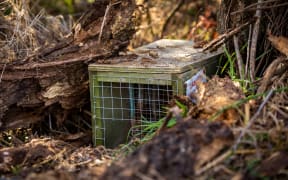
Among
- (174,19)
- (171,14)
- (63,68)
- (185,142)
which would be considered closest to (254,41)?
(63,68)

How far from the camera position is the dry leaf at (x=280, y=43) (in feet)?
9.19

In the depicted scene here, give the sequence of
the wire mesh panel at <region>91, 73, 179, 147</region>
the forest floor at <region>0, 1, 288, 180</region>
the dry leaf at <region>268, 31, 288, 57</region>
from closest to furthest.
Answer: the forest floor at <region>0, 1, 288, 180</region> < the dry leaf at <region>268, 31, 288, 57</region> < the wire mesh panel at <region>91, 73, 179, 147</region>

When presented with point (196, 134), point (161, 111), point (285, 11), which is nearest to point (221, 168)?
point (196, 134)

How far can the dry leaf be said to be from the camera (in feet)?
9.19

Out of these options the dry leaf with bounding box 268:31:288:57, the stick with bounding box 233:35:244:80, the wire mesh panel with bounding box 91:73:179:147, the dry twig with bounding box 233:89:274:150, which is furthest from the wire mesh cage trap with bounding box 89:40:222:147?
the dry twig with bounding box 233:89:274:150

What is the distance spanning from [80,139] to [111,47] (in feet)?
2.10

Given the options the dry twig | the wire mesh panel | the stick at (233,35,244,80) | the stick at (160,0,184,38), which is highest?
the stick at (160,0,184,38)

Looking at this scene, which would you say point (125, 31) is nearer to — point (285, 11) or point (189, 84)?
point (189, 84)

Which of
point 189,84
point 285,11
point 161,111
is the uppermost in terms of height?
point 285,11

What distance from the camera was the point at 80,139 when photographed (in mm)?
3193

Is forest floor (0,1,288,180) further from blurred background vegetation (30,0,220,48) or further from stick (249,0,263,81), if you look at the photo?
blurred background vegetation (30,0,220,48)

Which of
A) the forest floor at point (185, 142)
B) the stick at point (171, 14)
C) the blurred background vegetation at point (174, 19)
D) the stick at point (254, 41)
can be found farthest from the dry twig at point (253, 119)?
the stick at point (171, 14)

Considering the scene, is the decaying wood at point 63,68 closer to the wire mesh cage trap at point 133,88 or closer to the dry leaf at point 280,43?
the wire mesh cage trap at point 133,88

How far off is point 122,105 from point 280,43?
3.51ft
